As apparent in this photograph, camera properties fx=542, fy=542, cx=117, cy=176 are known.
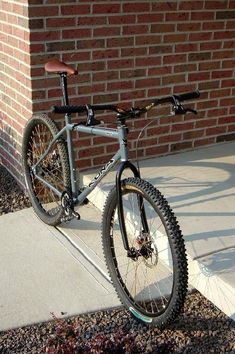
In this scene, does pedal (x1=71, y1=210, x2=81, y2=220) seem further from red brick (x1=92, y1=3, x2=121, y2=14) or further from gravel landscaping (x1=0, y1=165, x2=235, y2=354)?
red brick (x1=92, y1=3, x2=121, y2=14)

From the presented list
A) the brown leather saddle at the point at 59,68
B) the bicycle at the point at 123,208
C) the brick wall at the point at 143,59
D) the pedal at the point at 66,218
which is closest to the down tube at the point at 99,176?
the bicycle at the point at 123,208

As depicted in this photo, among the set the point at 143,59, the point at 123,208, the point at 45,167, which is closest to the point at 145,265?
the point at 123,208

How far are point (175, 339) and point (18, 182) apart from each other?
7.55ft

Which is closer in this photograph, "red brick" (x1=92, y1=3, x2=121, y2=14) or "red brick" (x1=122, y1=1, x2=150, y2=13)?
"red brick" (x1=92, y1=3, x2=121, y2=14)

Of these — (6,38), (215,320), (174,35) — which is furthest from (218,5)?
(215,320)

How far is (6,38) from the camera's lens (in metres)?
4.26

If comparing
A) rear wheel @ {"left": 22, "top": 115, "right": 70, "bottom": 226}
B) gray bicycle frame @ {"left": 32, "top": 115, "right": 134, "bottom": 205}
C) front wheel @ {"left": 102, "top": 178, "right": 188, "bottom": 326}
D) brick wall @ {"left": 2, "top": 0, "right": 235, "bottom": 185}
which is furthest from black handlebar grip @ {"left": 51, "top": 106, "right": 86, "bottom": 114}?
brick wall @ {"left": 2, "top": 0, "right": 235, "bottom": 185}

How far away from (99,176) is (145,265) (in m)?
0.58

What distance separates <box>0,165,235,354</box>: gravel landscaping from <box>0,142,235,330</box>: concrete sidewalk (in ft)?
0.27

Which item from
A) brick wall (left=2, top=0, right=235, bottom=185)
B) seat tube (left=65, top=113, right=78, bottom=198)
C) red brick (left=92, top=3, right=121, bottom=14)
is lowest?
seat tube (left=65, top=113, right=78, bottom=198)

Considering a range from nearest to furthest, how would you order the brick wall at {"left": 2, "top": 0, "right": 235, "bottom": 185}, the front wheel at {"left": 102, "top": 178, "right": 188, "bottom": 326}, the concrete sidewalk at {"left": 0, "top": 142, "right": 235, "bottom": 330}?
the front wheel at {"left": 102, "top": 178, "right": 188, "bottom": 326} < the concrete sidewalk at {"left": 0, "top": 142, "right": 235, "bottom": 330} < the brick wall at {"left": 2, "top": 0, "right": 235, "bottom": 185}

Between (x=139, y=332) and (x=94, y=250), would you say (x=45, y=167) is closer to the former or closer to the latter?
(x=94, y=250)

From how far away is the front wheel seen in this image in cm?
262

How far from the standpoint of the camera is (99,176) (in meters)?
3.19
